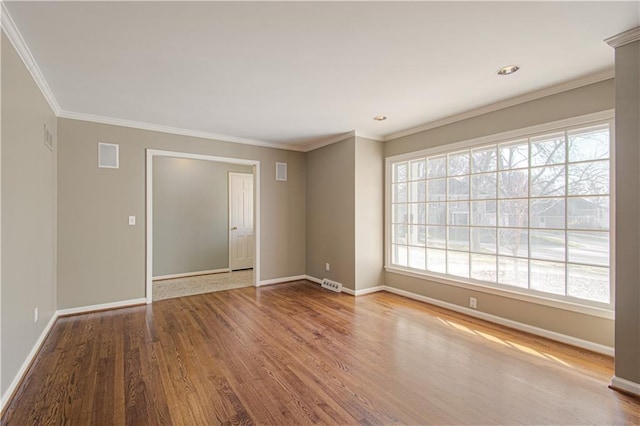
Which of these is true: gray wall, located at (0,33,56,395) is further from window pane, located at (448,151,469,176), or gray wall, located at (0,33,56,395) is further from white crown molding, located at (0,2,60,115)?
window pane, located at (448,151,469,176)

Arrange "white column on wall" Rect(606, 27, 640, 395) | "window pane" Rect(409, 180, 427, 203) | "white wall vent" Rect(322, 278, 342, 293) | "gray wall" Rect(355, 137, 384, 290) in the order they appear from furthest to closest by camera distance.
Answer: "white wall vent" Rect(322, 278, 342, 293)
"gray wall" Rect(355, 137, 384, 290)
"window pane" Rect(409, 180, 427, 203)
"white column on wall" Rect(606, 27, 640, 395)

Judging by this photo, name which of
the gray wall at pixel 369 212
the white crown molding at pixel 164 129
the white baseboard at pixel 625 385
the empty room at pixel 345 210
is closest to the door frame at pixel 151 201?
the empty room at pixel 345 210

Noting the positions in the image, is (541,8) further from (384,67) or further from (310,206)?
(310,206)

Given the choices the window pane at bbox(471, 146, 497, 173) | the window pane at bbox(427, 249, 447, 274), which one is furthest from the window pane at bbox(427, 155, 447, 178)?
the window pane at bbox(427, 249, 447, 274)

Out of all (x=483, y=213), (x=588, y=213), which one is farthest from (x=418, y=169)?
(x=588, y=213)

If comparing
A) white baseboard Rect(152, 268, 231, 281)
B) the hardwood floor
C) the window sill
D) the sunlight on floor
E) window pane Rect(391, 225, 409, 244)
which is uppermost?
window pane Rect(391, 225, 409, 244)

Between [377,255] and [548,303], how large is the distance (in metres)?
2.33

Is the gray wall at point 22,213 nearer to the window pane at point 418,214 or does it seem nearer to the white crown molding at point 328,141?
the white crown molding at point 328,141

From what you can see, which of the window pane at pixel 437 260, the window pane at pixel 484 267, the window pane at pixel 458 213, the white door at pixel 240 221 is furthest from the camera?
the white door at pixel 240 221

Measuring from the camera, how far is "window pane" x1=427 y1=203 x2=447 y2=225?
4.17 meters

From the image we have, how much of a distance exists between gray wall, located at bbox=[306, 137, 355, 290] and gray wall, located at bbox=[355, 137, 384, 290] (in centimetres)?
9

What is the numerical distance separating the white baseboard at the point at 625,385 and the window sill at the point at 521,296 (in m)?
0.69

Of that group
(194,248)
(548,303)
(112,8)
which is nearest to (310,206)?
(194,248)

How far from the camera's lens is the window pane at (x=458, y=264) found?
3.90m
